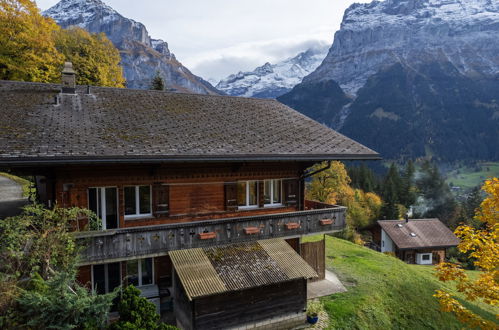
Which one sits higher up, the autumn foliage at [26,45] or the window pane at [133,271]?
the autumn foliage at [26,45]

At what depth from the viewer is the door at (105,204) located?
1259 centimetres

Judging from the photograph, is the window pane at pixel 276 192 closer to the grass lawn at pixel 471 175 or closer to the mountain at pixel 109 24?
the grass lawn at pixel 471 175

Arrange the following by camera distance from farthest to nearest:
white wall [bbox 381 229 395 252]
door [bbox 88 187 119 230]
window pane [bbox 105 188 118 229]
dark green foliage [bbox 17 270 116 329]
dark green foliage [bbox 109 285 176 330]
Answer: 1. white wall [bbox 381 229 395 252]
2. window pane [bbox 105 188 118 229]
3. door [bbox 88 187 119 230]
4. dark green foliage [bbox 109 285 176 330]
5. dark green foliage [bbox 17 270 116 329]

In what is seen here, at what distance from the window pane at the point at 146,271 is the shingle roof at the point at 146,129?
469cm

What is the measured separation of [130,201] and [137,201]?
0.86ft

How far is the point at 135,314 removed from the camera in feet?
29.6

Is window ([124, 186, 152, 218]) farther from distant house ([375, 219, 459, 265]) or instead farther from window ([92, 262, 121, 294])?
distant house ([375, 219, 459, 265])

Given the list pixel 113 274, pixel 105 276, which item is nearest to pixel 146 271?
pixel 113 274

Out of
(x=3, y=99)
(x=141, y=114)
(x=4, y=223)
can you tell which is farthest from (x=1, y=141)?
(x=141, y=114)

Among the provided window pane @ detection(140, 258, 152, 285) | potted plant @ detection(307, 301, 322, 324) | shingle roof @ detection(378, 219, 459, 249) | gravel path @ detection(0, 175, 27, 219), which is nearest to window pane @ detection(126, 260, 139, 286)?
window pane @ detection(140, 258, 152, 285)

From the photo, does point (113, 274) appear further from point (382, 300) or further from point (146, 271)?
point (382, 300)

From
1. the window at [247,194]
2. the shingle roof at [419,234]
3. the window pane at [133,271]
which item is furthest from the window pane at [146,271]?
the shingle roof at [419,234]

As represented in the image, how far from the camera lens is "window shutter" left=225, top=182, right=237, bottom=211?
14867mm

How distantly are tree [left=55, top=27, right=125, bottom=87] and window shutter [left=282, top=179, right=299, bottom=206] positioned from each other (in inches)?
964
